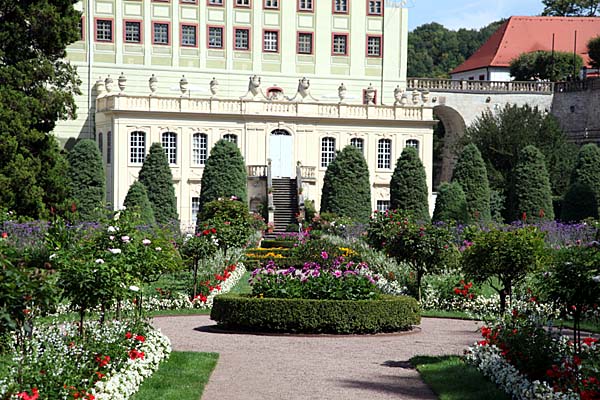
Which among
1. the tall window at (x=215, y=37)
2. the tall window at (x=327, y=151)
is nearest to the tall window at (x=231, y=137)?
the tall window at (x=327, y=151)

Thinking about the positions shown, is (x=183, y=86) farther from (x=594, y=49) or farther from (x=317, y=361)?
(x=317, y=361)

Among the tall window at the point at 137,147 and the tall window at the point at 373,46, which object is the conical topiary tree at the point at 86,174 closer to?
the tall window at the point at 137,147

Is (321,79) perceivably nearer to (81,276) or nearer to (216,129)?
(216,129)

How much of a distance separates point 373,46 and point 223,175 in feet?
46.9

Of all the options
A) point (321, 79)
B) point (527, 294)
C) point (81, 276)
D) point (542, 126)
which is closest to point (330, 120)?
point (321, 79)

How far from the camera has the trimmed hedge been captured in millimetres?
16938

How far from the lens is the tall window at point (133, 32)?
49.4m

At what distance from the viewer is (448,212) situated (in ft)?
125

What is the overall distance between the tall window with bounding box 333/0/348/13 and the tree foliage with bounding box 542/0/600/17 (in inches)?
1018

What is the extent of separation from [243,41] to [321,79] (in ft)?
13.8

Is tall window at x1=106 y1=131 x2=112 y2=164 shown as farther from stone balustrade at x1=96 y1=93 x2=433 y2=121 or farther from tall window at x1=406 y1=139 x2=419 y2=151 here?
tall window at x1=406 y1=139 x2=419 y2=151

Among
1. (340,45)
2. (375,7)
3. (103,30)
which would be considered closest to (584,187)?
(340,45)

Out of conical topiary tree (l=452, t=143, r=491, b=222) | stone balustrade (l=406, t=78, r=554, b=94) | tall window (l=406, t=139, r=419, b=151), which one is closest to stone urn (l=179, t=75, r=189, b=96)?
tall window (l=406, t=139, r=419, b=151)

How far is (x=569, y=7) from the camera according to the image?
73.8m
